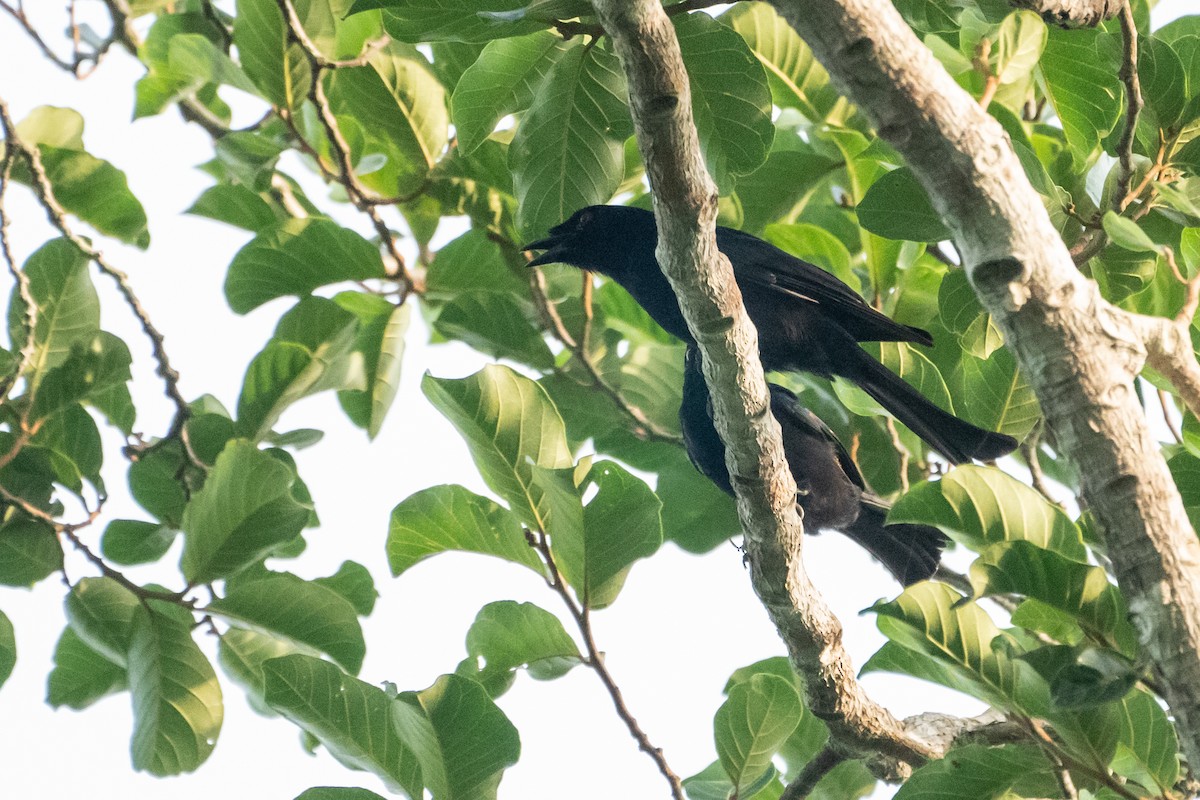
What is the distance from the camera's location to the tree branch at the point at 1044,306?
197 centimetres

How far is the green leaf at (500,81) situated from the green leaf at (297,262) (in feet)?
2.82

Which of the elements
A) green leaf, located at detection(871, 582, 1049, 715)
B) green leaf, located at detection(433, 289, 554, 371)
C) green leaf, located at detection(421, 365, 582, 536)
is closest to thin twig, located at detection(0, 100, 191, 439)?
green leaf, located at detection(433, 289, 554, 371)

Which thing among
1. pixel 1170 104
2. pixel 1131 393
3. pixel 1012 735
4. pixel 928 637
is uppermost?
pixel 1170 104

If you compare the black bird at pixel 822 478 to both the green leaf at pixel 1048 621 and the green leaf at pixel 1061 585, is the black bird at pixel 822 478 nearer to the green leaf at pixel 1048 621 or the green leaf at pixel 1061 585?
the green leaf at pixel 1048 621

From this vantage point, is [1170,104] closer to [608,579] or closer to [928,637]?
[928,637]

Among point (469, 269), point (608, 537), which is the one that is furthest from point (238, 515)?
point (469, 269)

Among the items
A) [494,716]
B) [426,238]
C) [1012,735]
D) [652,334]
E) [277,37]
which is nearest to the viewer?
[494,716]

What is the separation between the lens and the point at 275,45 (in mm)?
3977

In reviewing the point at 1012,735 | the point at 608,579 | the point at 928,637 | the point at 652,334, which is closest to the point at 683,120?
the point at 928,637

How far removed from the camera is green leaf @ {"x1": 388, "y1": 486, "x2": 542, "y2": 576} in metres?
3.25

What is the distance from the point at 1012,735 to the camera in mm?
3090

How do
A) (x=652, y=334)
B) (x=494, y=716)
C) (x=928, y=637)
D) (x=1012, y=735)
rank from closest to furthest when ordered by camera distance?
(x=928, y=637) < (x=494, y=716) < (x=1012, y=735) < (x=652, y=334)

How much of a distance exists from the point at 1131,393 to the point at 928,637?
742 millimetres

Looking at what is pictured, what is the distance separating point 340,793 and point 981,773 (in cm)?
152
